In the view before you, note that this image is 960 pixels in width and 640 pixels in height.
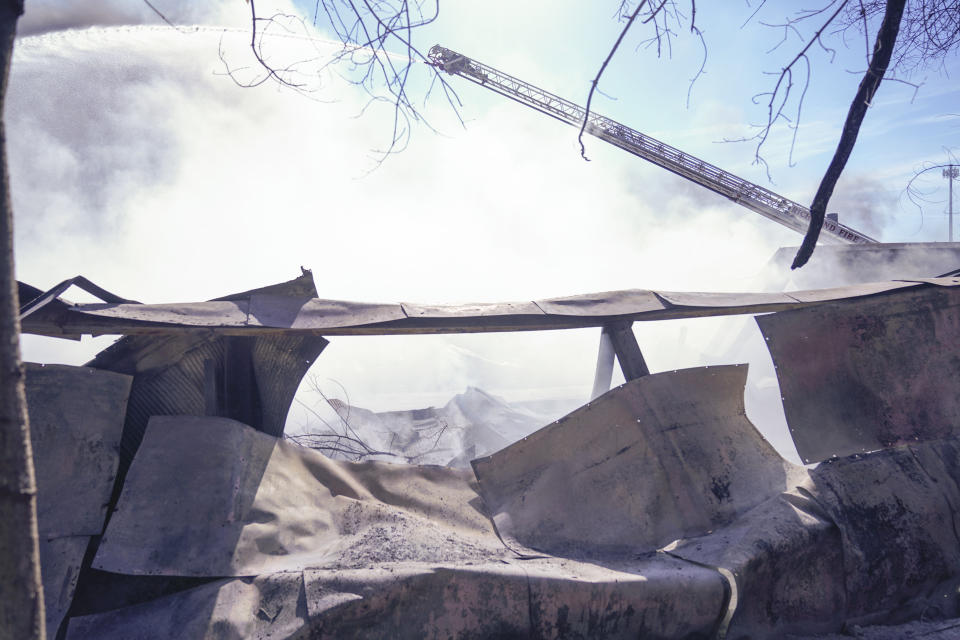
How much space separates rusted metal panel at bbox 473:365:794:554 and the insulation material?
2.02 meters

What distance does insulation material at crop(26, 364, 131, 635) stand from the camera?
9.04 feet

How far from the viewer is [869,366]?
4.29m

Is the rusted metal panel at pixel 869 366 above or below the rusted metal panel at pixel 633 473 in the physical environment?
above

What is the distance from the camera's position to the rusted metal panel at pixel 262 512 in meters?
2.81

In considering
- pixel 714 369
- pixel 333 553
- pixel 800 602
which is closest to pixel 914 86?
pixel 714 369

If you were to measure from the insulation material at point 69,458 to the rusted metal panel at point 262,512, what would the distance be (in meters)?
0.17

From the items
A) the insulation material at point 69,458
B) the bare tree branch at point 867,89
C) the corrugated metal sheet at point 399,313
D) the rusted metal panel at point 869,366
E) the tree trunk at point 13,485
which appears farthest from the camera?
the rusted metal panel at point 869,366

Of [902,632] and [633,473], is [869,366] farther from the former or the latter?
[633,473]

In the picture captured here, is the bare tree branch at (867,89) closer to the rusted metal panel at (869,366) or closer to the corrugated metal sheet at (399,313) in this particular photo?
the corrugated metal sheet at (399,313)

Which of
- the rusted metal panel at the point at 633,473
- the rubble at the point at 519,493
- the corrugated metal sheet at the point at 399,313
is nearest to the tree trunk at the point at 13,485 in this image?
the rubble at the point at 519,493

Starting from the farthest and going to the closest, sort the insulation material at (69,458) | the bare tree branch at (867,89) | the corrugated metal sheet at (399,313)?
1. the corrugated metal sheet at (399,313)
2. the bare tree branch at (867,89)
3. the insulation material at (69,458)

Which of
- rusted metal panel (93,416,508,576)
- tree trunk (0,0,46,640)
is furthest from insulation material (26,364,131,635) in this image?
tree trunk (0,0,46,640)

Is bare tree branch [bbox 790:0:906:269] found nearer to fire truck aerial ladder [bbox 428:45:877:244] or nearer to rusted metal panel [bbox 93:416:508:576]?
rusted metal panel [bbox 93:416:508:576]

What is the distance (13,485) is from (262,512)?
6.69ft
